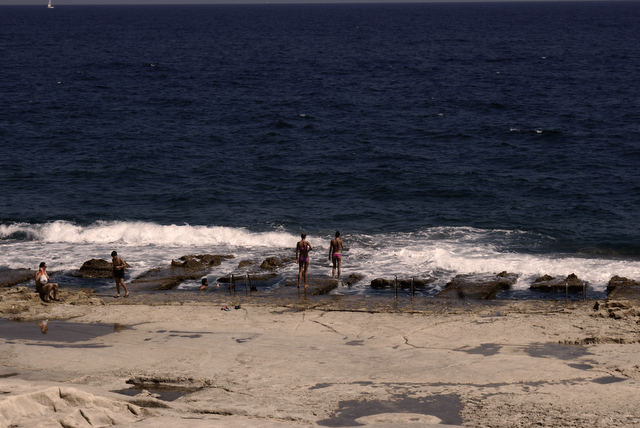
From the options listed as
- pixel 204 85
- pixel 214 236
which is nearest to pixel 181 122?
pixel 204 85

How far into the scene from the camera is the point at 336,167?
1305 inches

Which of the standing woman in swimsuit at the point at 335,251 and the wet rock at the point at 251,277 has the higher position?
the standing woman in swimsuit at the point at 335,251

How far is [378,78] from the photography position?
5775 centimetres

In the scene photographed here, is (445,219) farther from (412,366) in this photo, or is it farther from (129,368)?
(129,368)

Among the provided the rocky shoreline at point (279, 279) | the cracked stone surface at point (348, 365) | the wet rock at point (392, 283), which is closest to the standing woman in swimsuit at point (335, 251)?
the rocky shoreline at point (279, 279)

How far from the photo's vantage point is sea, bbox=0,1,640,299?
898 inches

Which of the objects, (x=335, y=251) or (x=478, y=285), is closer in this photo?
(x=478, y=285)

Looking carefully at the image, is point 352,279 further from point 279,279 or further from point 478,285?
point 478,285

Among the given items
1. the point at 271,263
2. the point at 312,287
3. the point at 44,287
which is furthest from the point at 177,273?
the point at 312,287

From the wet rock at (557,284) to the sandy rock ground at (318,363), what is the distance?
1.72m

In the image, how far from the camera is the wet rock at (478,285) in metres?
17.6

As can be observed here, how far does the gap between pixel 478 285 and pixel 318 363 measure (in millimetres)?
8149

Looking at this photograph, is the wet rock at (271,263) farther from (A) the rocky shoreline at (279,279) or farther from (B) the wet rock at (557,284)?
(B) the wet rock at (557,284)

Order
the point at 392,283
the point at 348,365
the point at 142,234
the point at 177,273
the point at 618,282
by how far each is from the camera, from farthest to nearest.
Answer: the point at 142,234, the point at 177,273, the point at 392,283, the point at 618,282, the point at 348,365
